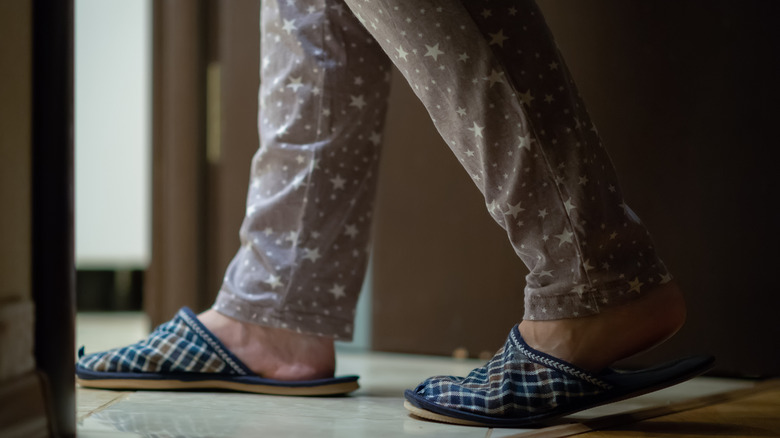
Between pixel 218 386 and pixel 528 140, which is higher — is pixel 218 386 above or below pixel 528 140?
below

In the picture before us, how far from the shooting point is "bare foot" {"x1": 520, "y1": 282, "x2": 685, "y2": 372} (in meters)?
0.63

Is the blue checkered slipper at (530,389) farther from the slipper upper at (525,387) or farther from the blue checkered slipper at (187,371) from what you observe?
the blue checkered slipper at (187,371)

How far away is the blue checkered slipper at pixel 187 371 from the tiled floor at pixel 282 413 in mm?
14

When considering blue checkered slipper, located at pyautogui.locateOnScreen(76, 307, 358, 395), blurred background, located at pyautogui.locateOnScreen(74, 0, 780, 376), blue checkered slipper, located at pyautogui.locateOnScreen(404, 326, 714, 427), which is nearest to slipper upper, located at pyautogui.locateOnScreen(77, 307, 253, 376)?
blue checkered slipper, located at pyautogui.locateOnScreen(76, 307, 358, 395)

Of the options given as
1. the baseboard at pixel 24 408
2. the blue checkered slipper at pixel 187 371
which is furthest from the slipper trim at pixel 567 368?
the baseboard at pixel 24 408

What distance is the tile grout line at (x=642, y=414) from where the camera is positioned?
0.63 meters

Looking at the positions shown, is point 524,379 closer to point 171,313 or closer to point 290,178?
point 290,178

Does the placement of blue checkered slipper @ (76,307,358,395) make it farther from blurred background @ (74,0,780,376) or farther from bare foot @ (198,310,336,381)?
blurred background @ (74,0,780,376)

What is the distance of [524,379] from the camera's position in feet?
2.11

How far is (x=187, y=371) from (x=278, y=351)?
101 mm

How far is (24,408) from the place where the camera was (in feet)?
1.64

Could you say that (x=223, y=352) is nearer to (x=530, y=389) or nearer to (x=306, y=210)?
(x=306, y=210)

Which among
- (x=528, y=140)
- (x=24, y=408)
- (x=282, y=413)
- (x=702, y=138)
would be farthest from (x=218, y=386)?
(x=702, y=138)

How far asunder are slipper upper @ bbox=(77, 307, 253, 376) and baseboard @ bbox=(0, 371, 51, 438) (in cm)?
31
